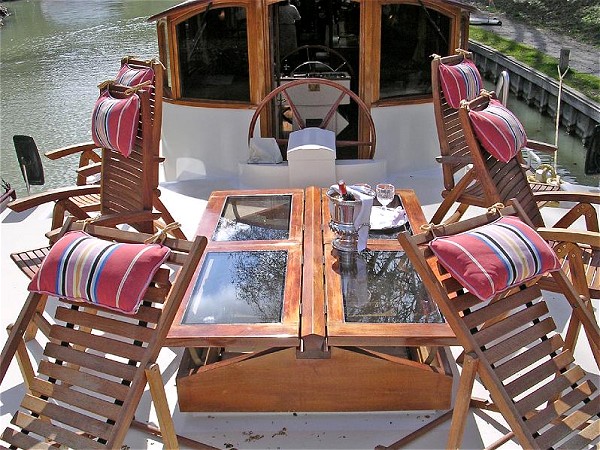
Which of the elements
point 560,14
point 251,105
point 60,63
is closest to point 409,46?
point 251,105

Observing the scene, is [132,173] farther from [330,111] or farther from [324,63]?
[324,63]

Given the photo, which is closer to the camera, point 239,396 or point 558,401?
point 558,401

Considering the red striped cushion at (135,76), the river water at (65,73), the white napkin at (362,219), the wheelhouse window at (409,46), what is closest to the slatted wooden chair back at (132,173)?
the red striped cushion at (135,76)

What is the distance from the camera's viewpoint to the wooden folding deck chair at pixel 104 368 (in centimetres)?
182

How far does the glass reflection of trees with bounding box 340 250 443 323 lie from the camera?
2.09m

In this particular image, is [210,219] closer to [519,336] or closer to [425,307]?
[425,307]

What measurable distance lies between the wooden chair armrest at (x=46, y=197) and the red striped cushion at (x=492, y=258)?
193cm

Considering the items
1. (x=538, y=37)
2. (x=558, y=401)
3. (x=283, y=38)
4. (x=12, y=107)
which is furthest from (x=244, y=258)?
(x=538, y=37)

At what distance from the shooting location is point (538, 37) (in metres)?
15.9

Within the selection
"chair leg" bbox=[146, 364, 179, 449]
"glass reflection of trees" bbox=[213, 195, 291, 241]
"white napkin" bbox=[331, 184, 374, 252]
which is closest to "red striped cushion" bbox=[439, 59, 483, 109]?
"glass reflection of trees" bbox=[213, 195, 291, 241]

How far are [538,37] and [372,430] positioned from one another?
15923 mm

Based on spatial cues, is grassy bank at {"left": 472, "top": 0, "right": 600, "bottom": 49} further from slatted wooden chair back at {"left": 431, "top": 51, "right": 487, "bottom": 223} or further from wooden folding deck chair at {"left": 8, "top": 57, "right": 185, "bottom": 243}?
wooden folding deck chair at {"left": 8, "top": 57, "right": 185, "bottom": 243}

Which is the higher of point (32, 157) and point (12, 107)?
point (32, 157)

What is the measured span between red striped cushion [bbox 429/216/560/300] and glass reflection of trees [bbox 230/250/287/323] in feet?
2.00
